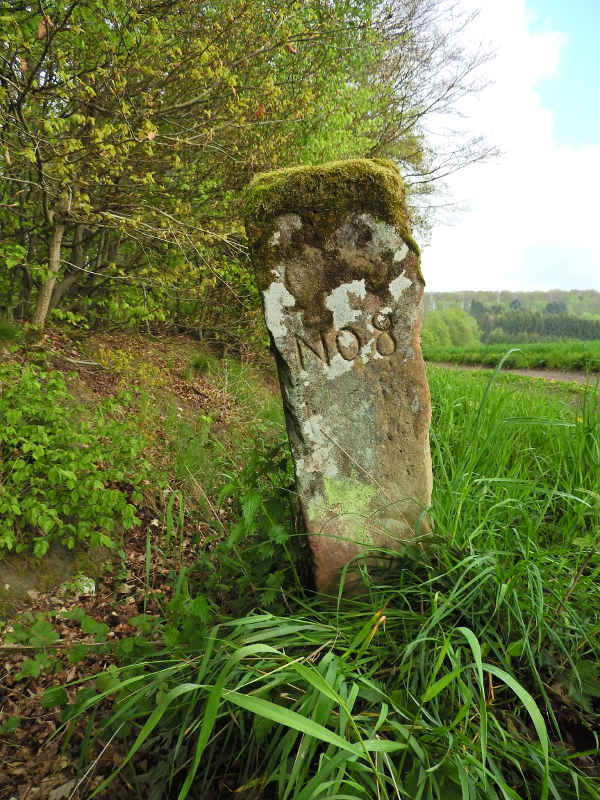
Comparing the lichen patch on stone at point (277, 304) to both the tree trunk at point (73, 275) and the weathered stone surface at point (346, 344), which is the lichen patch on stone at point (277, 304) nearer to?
the weathered stone surface at point (346, 344)

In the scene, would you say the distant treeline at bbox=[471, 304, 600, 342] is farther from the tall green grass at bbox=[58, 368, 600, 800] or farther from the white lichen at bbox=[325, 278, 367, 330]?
the tall green grass at bbox=[58, 368, 600, 800]

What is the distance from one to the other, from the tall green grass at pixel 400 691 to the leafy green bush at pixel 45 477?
0.88m

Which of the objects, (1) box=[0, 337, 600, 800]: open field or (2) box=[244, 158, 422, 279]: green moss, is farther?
(2) box=[244, 158, 422, 279]: green moss

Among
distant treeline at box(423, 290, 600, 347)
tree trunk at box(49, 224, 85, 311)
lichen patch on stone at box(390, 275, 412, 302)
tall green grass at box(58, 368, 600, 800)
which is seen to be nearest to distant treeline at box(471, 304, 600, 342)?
distant treeline at box(423, 290, 600, 347)

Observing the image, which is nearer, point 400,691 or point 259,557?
point 400,691

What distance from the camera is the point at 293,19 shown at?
4320 mm

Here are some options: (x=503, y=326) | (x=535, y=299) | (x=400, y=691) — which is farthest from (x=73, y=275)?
(x=535, y=299)

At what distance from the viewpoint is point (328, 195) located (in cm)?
185

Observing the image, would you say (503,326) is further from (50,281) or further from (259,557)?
(259,557)

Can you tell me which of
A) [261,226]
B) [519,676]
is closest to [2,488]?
[261,226]

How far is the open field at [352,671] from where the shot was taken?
1116mm

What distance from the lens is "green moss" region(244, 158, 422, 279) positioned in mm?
1846

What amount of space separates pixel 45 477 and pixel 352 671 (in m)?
2.07

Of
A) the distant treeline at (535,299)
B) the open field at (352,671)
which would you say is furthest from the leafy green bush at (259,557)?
the distant treeline at (535,299)
